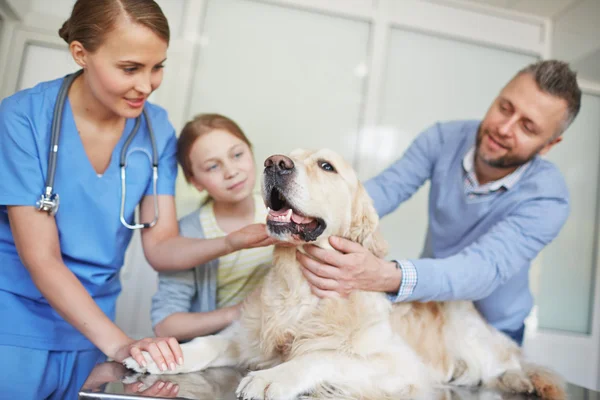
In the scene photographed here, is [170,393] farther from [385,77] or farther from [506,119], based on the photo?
[385,77]

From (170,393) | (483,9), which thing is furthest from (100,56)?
(483,9)

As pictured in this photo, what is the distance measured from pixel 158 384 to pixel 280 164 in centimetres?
57

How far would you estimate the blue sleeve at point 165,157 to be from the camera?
155 cm

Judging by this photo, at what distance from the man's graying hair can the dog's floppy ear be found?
878 mm

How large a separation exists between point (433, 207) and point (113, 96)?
1.33 m

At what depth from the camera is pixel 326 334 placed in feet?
3.89

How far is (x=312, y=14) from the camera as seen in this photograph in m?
3.01

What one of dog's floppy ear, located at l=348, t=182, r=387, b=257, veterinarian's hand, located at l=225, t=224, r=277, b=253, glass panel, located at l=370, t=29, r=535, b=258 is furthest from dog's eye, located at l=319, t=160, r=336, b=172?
glass panel, located at l=370, t=29, r=535, b=258

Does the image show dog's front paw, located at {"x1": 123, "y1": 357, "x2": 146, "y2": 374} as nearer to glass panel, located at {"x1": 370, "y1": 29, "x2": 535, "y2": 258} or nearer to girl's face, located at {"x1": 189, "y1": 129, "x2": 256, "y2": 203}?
girl's face, located at {"x1": 189, "y1": 129, "x2": 256, "y2": 203}

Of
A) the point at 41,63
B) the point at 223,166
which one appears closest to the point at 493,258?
the point at 223,166

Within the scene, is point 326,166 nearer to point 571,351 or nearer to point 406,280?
point 406,280

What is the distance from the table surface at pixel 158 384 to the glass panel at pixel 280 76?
1790 millimetres

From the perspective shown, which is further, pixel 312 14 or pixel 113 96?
pixel 312 14

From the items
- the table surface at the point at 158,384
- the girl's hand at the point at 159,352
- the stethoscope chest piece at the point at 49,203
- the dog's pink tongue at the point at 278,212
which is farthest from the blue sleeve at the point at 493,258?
the stethoscope chest piece at the point at 49,203
